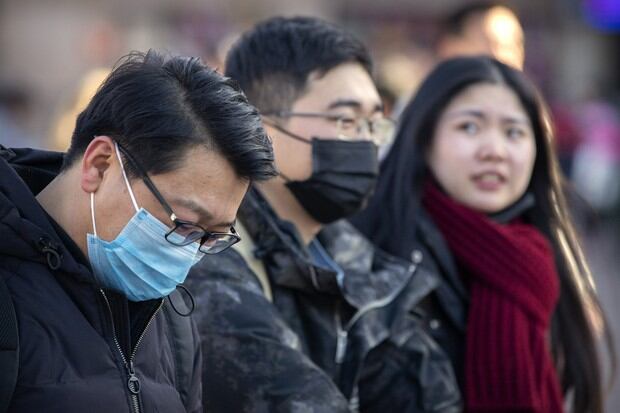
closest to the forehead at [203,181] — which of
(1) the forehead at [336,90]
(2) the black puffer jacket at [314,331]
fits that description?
(2) the black puffer jacket at [314,331]

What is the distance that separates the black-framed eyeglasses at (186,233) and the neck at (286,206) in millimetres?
927

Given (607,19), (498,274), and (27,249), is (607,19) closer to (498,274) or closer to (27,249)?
(498,274)

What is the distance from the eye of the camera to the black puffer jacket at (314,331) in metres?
3.13

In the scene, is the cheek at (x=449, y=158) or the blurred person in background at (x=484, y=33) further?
the blurred person in background at (x=484, y=33)

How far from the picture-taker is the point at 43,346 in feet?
7.77

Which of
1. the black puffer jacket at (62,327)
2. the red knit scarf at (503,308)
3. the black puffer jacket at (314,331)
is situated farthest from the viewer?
the red knit scarf at (503,308)

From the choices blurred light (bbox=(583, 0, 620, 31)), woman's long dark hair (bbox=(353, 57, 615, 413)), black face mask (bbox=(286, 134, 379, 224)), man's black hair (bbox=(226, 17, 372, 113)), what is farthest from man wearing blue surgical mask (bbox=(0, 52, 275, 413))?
blurred light (bbox=(583, 0, 620, 31))

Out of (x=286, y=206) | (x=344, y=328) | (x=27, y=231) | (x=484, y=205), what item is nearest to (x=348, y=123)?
(x=286, y=206)

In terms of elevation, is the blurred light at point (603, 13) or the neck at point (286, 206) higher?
the neck at point (286, 206)

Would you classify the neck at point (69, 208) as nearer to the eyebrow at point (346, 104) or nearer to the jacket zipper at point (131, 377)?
the jacket zipper at point (131, 377)

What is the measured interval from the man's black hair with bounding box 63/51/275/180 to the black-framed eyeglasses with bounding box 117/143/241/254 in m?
0.01

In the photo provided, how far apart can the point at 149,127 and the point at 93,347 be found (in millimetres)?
455

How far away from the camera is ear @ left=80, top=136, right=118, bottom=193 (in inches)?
98.9

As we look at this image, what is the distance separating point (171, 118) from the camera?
252cm
